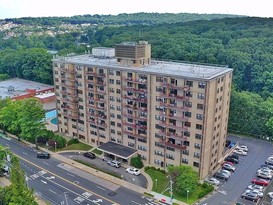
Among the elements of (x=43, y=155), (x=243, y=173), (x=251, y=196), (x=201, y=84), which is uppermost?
(x=201, y=84)

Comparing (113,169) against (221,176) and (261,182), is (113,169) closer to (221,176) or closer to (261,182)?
(221,176)

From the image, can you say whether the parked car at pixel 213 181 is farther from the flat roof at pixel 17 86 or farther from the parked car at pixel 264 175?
the flat roof at pixel 17 86

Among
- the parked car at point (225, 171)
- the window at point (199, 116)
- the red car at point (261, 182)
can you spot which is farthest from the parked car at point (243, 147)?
the window at point (199, 116)

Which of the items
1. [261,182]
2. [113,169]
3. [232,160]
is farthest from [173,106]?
[261,182]

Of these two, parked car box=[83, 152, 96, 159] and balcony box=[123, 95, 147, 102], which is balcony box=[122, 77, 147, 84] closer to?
balcony box=[123, 95, 147, 102]

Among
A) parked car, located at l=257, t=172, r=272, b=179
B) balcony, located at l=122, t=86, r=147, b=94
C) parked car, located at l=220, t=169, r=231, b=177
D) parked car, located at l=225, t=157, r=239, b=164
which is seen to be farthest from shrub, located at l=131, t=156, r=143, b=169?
parked car, located at l=257, t=172, r=272, b=179

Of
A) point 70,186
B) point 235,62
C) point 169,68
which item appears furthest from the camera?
point 235,62

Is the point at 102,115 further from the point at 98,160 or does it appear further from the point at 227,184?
the point at 227,184
